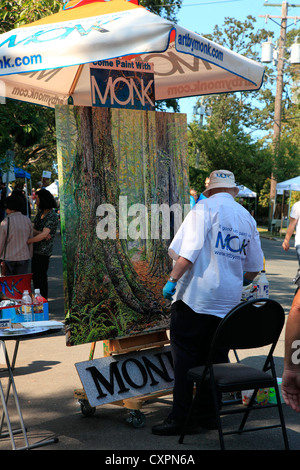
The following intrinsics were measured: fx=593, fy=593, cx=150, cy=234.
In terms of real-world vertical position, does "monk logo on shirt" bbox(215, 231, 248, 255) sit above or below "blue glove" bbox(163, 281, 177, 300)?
above

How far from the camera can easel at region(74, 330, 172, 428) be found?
4594mm

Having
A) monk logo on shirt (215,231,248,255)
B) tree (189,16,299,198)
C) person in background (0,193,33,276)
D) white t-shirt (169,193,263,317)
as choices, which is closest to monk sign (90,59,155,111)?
white t-shirt (169,193,263,317)

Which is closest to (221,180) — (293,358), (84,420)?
(84,420)

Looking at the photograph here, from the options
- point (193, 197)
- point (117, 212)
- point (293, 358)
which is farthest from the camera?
point (193, 197)

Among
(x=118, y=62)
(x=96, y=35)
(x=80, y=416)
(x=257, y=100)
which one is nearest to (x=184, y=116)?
(x=118, y=62)

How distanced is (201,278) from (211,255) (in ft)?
0.60

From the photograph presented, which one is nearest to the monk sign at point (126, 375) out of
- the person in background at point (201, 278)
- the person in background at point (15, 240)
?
the person in background at point (201, 278)

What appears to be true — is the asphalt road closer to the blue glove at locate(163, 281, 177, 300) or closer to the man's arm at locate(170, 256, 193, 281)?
the blue glove at locate(163, 281, 177, 300)

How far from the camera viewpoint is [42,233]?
8344mm

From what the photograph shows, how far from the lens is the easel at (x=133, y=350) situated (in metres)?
4.59

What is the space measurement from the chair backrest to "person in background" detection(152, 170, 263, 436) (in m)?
0.42

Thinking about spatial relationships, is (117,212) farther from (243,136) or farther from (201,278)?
(243,136)
